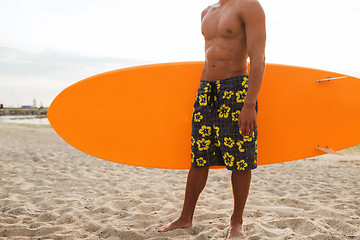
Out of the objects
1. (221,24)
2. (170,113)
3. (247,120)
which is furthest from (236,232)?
(221,24)

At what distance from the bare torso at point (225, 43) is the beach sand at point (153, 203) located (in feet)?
3.27

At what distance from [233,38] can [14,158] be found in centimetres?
391

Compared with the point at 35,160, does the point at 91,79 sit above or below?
above

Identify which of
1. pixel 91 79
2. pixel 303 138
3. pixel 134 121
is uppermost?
pixel 91 79

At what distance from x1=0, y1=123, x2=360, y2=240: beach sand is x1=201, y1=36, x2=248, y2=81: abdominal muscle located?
98cm

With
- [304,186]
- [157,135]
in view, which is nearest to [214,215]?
[157,135]

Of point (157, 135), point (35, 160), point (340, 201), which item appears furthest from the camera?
point (35, 160)

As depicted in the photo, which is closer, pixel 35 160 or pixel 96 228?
pixel 96 228

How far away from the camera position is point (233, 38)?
1.60m

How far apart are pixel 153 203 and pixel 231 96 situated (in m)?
1.24

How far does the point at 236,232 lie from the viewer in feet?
5.58

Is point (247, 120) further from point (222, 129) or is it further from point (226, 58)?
point (226, 58)

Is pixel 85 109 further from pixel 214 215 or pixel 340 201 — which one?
pixel 340 201

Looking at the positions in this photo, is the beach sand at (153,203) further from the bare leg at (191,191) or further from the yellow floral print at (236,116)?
the yellow floral print at (236,116)
